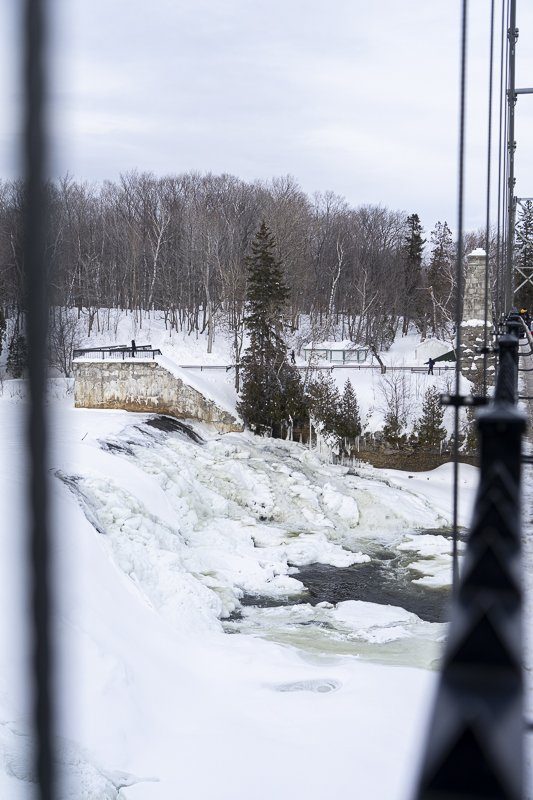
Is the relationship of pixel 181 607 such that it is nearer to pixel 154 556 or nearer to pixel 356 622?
pixel 154 556

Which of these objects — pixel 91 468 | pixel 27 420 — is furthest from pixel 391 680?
pixel 27 420

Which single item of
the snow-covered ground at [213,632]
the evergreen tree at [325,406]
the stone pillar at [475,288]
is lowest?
the snow-covered ground at [213,632]

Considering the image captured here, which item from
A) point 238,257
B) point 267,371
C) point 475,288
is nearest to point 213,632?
point 267,371

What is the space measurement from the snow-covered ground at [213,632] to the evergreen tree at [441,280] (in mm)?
22746

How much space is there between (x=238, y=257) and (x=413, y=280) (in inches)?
454

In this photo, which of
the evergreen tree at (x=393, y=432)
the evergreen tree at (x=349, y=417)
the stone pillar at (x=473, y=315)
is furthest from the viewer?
the stone pillar at (x=473, y=315)

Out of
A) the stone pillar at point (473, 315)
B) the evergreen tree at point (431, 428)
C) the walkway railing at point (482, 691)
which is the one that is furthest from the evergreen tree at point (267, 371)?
the walkway railing at point (482, 691)

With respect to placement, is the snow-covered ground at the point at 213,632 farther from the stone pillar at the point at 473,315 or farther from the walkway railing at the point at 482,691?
the stone pillar at the point at 473,315

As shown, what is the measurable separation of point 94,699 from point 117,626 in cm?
179

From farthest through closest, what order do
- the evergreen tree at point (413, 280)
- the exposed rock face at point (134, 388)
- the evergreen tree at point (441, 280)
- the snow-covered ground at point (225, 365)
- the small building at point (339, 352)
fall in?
the evergreen tree at point (413, 280), the evergreen tree at point (441, 280), the small building at point (339, 352), the snow-covered ground at point (225, 365), the exposed rock face at point (134, 388)

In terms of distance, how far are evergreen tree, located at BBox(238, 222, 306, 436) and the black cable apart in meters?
23.5

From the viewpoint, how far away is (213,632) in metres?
11.1

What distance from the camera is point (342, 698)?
8.73 metres

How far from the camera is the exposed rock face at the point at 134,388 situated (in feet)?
76.9
